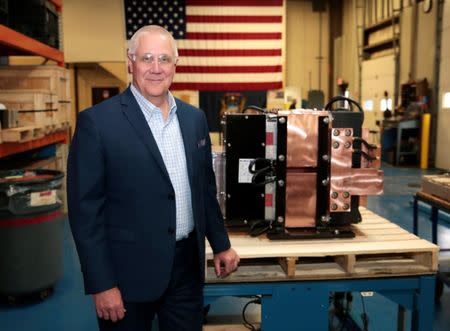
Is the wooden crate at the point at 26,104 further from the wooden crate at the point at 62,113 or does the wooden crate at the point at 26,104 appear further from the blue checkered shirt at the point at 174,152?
the blue checkered shirt at the point at 174,152

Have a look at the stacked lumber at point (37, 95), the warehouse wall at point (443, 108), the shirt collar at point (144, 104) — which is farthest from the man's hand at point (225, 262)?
the warehouse wall at point (443, 108)

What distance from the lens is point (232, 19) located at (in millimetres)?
13023

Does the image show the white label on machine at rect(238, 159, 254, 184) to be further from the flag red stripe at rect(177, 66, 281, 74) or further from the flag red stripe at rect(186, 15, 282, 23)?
the flag red stripe at rect(186, 15, 282, 23)

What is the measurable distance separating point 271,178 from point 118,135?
3.35 feet

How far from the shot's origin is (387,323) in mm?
3494

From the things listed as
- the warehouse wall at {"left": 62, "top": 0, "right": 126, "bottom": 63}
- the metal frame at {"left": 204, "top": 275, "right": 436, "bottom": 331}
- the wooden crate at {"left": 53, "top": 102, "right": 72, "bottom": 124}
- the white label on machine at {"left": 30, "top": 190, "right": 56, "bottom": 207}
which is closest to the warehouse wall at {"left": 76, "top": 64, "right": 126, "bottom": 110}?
the warehouse wall at {"left": 62, "top": 0, "right": 126, "bottom": 63}

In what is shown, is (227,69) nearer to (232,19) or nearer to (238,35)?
(238,35)

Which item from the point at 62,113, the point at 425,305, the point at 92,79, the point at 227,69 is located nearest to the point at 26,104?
the point at 62,113

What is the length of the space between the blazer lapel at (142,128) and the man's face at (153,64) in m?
0.09

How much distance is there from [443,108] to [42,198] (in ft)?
31.4

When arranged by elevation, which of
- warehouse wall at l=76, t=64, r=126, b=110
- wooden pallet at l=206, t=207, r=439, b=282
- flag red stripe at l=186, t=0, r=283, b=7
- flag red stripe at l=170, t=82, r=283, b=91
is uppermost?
flag red stripe at l=186, t=0, r=283, b=7

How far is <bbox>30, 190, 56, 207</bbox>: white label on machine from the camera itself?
153 inches

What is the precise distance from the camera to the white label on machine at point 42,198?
12.8ft

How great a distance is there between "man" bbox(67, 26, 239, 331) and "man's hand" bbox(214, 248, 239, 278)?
0.71ft
